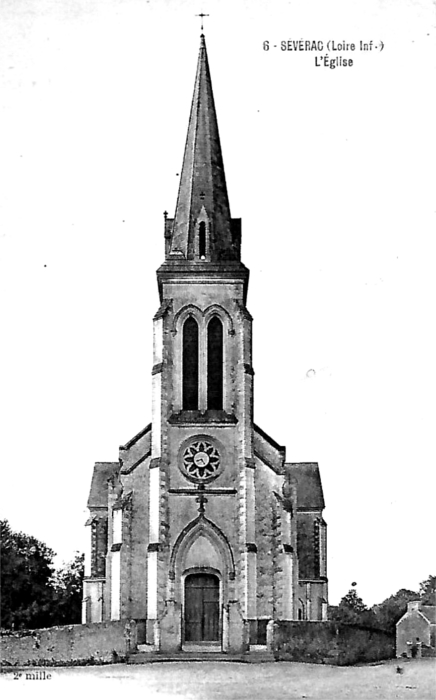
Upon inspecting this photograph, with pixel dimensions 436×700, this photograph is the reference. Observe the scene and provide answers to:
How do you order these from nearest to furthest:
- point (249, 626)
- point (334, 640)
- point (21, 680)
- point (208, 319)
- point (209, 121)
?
point (21, 680), point (334, 640), point (249, 626), point (208, 319), point (209, 121)

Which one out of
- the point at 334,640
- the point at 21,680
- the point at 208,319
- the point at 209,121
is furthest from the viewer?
the point at 209,121

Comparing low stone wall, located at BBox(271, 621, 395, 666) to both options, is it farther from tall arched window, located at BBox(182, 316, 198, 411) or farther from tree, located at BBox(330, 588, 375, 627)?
tree, located at BBox(330, 588, 375, 627)

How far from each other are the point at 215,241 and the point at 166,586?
14569mm

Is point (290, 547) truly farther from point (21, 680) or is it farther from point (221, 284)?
point (21, 680)

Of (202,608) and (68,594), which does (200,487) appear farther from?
(68,594)

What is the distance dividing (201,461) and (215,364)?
411 centimetres

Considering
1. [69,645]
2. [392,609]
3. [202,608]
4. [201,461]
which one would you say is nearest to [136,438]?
[201,461]

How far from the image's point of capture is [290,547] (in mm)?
43750

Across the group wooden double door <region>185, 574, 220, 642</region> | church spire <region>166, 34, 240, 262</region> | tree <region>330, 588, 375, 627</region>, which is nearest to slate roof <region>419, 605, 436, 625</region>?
wooden double door <region>185, 574, 220, 642</region>

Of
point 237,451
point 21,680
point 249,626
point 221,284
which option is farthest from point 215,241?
point 21,680

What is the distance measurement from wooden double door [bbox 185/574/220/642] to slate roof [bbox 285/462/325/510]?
34.7 feet

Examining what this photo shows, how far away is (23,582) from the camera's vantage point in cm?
5597

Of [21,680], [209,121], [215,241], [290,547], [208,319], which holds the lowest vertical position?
[21,680]

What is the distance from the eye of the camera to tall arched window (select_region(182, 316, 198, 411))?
45.0 m
